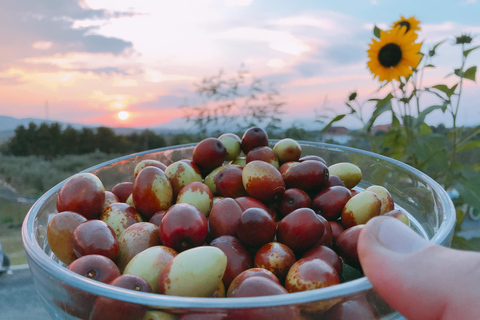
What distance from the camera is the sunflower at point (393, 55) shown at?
1.39 metres

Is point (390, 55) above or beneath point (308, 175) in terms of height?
above

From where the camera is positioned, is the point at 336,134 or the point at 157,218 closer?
the point at 157,218

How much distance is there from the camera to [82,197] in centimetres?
88

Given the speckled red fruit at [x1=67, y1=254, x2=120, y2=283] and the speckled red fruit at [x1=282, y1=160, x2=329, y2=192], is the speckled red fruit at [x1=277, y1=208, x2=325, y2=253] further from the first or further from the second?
the speckled red fruit at [x1=67, y1=254, x2=120, y2=283]

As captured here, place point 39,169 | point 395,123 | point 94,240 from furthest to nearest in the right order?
1. point 39,169
2. point 395,123
3. point 94,240

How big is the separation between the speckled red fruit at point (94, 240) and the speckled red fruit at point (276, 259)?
25 centimetres

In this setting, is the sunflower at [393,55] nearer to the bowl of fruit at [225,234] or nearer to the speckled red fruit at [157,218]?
the bowl of fruit at [225,234]

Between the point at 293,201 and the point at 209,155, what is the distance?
0.30 meters

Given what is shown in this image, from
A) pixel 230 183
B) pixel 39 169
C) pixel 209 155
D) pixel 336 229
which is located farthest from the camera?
pixel 39 169

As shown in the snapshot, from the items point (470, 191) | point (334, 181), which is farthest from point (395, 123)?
point (334, 181)

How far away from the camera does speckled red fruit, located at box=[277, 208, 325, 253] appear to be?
29.0 inches

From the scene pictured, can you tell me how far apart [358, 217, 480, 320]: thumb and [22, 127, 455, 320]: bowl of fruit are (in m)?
0.02

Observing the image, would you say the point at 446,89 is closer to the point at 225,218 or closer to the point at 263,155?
the point at 263,155

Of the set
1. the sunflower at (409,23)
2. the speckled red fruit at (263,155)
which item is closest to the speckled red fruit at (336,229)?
the speckled red fruit at (263,155)
